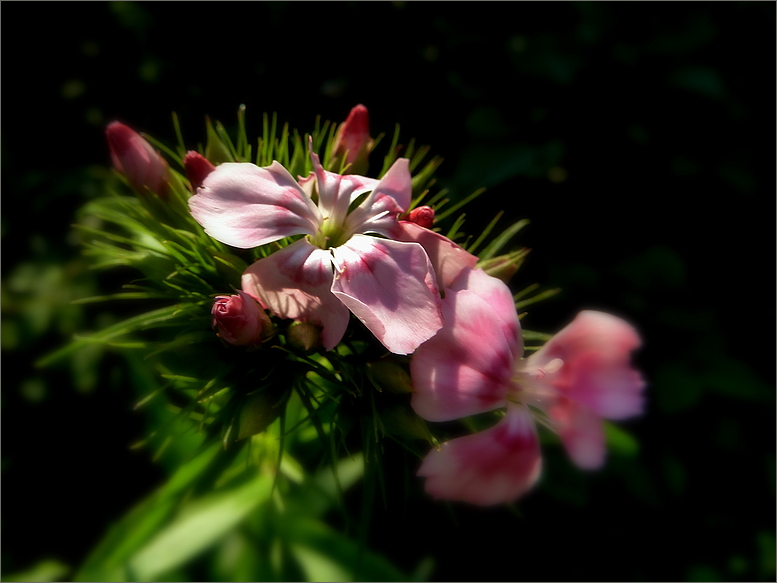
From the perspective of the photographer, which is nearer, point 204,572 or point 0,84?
point 204,572

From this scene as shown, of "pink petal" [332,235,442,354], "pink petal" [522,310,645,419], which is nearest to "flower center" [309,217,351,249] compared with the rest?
"pink petal" [332,235,442,354]

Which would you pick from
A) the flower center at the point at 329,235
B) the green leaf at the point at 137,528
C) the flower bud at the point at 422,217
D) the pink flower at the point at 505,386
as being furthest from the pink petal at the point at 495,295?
the green leaf at the point at 137,528

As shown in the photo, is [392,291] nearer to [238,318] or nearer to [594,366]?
[238,318]

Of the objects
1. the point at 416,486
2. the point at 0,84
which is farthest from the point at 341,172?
the point at 0,84

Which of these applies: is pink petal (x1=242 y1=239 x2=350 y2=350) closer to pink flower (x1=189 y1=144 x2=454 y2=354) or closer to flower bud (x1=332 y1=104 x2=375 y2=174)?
pink flower (x1=189 y1=144 x2=454 y2=354)

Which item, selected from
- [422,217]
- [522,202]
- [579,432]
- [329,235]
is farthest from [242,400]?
[522,202]

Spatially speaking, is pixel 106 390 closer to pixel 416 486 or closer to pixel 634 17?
pixel 416 486

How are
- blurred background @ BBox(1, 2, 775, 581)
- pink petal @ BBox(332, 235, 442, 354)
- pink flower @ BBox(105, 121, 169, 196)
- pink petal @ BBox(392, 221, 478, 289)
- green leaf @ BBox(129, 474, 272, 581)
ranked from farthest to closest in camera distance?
blurred background @ BBox(1, 2, 775, 581)
green leaf @ BBox(129, 474, 272, 581)
pink flower @ BBox(105, 121, 169, 196)
pink petal @ BBox(392, 221, 478, 289)
pink petal @ BBox(332, 235, 442, 354)

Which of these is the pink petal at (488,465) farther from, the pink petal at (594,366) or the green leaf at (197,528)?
the green leaf at (197,528)
